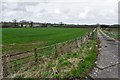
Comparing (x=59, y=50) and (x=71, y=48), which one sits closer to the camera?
(x=59, y=50)

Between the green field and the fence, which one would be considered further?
the green field

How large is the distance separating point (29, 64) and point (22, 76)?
1986mm

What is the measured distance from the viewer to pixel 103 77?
8930mm

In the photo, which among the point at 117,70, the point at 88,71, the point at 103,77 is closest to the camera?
the point at 103,77

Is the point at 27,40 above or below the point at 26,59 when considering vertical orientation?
above

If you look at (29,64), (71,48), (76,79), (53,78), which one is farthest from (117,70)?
(71,48)

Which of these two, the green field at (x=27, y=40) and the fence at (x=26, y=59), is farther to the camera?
the green field at (x=27, y=40)

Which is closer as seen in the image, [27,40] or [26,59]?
[26,59]

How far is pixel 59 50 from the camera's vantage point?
1340 centimetres

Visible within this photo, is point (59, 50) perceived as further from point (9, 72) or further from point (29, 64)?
point (9, 72)

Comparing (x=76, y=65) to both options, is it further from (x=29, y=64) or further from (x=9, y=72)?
(x=9, y=72)

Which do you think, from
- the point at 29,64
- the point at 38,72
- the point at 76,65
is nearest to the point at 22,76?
the point at 38,72

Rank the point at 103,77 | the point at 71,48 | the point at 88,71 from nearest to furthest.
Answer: the point at 103,77 < the point at 88,71 < the point at 71,48

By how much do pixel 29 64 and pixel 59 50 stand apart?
328 centimetres
